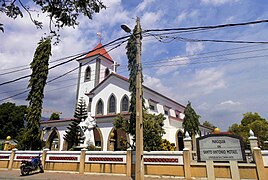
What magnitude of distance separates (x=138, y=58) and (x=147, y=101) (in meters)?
14.0

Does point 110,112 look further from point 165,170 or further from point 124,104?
point 165,170

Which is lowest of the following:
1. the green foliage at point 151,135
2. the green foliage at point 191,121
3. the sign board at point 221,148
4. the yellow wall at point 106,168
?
the yellow wall at point 106,168

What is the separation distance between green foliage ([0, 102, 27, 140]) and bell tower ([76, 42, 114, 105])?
2377 centimetres

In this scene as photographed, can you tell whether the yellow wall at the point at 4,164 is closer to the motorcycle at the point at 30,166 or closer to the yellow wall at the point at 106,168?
the motorcycle at the point at 30,166

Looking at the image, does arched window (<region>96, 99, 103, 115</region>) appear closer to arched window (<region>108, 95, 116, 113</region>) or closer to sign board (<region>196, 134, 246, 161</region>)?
arched window (<region>108, 95, 116, 113</region>)

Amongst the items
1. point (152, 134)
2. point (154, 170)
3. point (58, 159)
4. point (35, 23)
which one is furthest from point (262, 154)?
point (58, 159)

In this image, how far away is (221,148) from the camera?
9.16 m

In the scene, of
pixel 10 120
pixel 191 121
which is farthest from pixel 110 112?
pixel 10 120

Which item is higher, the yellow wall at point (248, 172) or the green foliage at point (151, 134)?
the green foliage at point (151, 134)

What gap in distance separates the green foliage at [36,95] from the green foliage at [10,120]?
97.4 feet

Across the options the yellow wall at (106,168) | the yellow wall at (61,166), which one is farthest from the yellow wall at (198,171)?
the yellow wall at (61,166)

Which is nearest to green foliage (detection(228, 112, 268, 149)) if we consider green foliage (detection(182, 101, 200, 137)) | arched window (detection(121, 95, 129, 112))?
green foliage (detection(182, 101, 200, 137))

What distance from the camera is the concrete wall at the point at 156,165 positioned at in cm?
825

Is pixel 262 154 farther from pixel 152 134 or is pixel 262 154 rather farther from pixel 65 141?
pixel 65 141
